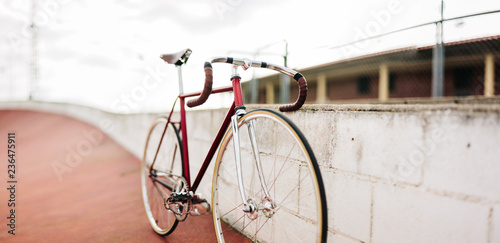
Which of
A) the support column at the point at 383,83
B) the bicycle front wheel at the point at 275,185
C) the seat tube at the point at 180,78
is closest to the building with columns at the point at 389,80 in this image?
the support column at the point at 383,83

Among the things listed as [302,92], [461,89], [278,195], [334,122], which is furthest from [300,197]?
[461,89]

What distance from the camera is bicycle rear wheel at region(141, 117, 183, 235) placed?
6.75 ft

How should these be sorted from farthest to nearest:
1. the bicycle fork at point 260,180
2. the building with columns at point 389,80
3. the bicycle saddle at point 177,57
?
the building with columns at point 389,80 < the bicycle saddle at point 177,57 < the bicycle fork at point 260,180

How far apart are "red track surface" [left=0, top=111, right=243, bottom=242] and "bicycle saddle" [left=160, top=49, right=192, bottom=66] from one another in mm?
1367

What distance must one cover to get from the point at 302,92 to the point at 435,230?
738 mm

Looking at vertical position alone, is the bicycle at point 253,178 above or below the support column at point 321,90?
below

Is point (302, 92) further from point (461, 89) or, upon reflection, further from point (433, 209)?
point (461, 89)

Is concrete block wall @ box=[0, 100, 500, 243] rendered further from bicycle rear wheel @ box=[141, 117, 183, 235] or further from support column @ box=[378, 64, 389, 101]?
support column @ box=[378, 64, 389, 101]

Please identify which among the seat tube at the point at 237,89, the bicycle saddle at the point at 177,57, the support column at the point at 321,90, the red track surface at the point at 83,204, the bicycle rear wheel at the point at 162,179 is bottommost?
the red track surface at the point at 83,204

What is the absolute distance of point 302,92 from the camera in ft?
4.05

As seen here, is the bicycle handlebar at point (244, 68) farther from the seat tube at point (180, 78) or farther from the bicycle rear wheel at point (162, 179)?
the bicycle rear wheel at point (162, 179)

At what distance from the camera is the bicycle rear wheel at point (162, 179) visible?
2059mm

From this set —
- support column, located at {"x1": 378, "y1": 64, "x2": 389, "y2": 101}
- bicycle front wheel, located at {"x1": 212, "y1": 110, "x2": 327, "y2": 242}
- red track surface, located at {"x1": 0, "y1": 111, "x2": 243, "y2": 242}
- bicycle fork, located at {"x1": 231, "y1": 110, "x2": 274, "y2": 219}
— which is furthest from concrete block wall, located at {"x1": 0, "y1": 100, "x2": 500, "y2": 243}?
support column, located at {"x1": 378, "y1": 64, "x2": 389, "y2": 101}

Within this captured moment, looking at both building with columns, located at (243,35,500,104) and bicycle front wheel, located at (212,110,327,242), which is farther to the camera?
building with columns, located at (243,35,500,104)
